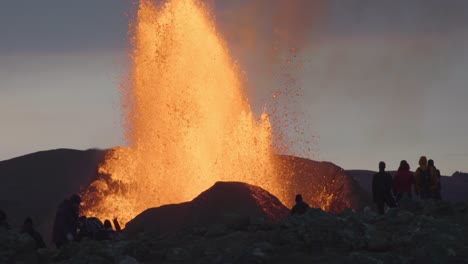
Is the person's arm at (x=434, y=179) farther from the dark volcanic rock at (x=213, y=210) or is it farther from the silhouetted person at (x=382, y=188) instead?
the dark volcanic rock at (x=213, y=210)

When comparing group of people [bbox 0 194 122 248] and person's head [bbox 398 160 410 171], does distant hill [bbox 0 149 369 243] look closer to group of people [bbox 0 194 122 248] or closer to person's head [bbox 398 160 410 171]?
person's head [bbox 398 160 410 171]

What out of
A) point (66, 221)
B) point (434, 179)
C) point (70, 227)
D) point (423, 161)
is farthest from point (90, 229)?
point (434, 179)

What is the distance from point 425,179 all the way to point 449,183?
10237 cm

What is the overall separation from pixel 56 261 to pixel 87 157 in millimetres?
82507

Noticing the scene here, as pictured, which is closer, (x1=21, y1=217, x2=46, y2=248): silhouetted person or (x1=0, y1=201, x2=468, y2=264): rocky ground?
(x1=0, y1=201, x2=468, y2=264): rocky ground

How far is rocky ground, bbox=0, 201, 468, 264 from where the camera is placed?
1822 centimetres

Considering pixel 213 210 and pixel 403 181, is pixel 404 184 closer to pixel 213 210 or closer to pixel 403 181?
pixel 403 181

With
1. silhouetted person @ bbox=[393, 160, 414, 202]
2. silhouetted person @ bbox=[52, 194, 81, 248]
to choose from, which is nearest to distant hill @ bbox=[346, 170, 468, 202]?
silhouetted person @ bbox=[393, 160, 414, 202]

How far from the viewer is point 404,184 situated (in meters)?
26.6

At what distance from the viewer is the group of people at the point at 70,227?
2114cm

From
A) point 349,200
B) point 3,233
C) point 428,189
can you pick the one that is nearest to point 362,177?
point 349,200

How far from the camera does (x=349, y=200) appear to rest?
193 ft

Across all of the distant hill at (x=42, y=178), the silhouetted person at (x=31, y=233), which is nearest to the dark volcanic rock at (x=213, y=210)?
the silhouetted person at (x=31, y=233)

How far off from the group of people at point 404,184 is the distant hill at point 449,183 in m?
82.8
